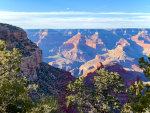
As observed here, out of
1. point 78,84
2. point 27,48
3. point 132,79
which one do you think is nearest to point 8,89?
point 78,84

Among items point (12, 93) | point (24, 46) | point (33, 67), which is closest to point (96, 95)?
point (12, 93)

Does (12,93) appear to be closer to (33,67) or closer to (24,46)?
(33,67)

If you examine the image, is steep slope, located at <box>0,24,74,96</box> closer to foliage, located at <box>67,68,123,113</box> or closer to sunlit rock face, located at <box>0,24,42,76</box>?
sunlit rock face, located at <box>0,24,42,76</box>

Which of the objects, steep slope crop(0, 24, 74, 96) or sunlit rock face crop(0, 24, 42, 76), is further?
sunlit rock face crop(0, 24, 42, 76)

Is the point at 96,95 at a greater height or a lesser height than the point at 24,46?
lesser

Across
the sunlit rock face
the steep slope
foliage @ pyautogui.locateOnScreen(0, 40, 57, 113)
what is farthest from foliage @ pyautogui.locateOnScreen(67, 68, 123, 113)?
the sunlit rock face

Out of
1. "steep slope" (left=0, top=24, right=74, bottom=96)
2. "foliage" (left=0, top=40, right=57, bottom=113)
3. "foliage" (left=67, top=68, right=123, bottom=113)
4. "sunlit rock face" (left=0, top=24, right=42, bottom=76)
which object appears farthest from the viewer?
"sunlit rock face" (left=0, top=24, right=42, bottom=76)

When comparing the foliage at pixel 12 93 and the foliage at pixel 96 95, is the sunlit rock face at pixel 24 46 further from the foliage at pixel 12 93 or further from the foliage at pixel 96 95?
the foliage at pixel 12 93

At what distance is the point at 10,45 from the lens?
55188 mm

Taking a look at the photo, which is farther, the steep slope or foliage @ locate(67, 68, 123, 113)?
the steep slope

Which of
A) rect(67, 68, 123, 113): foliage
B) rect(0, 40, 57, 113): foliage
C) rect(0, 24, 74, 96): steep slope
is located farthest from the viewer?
rect(0, 24, 74, 96): steep slope

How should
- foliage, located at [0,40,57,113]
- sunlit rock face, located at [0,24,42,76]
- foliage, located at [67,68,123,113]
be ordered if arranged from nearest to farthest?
foliage, located at [0,40,57,113]
foliage, located at [67,68,123,113]
sunlit rock face, located at [0,24,42,76]

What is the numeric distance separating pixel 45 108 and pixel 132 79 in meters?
104

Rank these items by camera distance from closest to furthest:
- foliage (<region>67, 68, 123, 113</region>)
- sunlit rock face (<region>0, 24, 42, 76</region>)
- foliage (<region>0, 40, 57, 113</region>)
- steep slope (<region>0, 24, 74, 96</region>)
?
foliage (<region>0, 40, 57, 113</region>), foliage (<region>67, 68, 123, 113</region>), steep slope (<region>0, 24, 74, 96</region>), sunlit rock face (<region>0, 24, 42, 76</region>)
